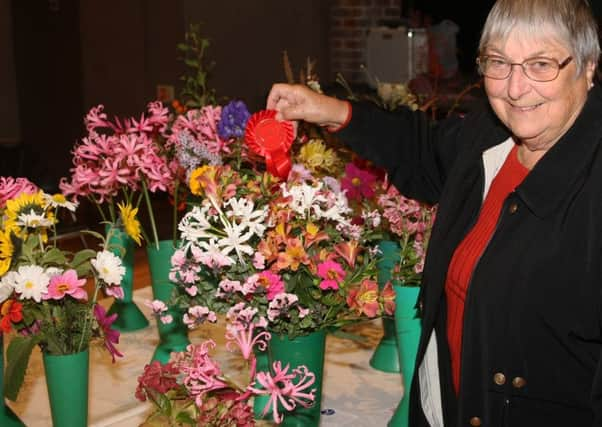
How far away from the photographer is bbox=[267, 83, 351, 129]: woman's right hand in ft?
5.36

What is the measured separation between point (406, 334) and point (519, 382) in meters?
0.31

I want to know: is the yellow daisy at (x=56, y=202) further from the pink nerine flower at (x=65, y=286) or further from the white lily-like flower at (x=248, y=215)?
the white lily-like flower at (x=248, y=215)

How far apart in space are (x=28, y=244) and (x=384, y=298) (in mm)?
574

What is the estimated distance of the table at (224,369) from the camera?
1.65 metres

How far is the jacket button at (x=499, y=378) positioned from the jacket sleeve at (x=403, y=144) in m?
0.47

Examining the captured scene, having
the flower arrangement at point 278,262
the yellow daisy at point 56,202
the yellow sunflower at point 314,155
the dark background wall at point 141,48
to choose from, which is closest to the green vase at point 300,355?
the flower arrangement at point 278,262

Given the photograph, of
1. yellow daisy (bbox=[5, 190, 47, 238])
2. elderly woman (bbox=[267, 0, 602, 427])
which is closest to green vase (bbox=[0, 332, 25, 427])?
yellow daisy (bbox=[5, 190, 47, 238])

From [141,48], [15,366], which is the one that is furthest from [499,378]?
[141,48]

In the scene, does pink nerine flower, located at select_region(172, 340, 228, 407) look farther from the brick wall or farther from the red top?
the brick wall

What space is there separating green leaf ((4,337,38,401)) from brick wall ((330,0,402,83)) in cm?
503

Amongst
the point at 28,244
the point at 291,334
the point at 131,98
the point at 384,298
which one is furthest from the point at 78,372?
the point at 131,98

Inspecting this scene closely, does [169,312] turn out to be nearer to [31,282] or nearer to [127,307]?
[127,307]

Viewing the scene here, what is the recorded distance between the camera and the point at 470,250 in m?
1.36

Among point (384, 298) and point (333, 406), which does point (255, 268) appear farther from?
point (333, 406)
